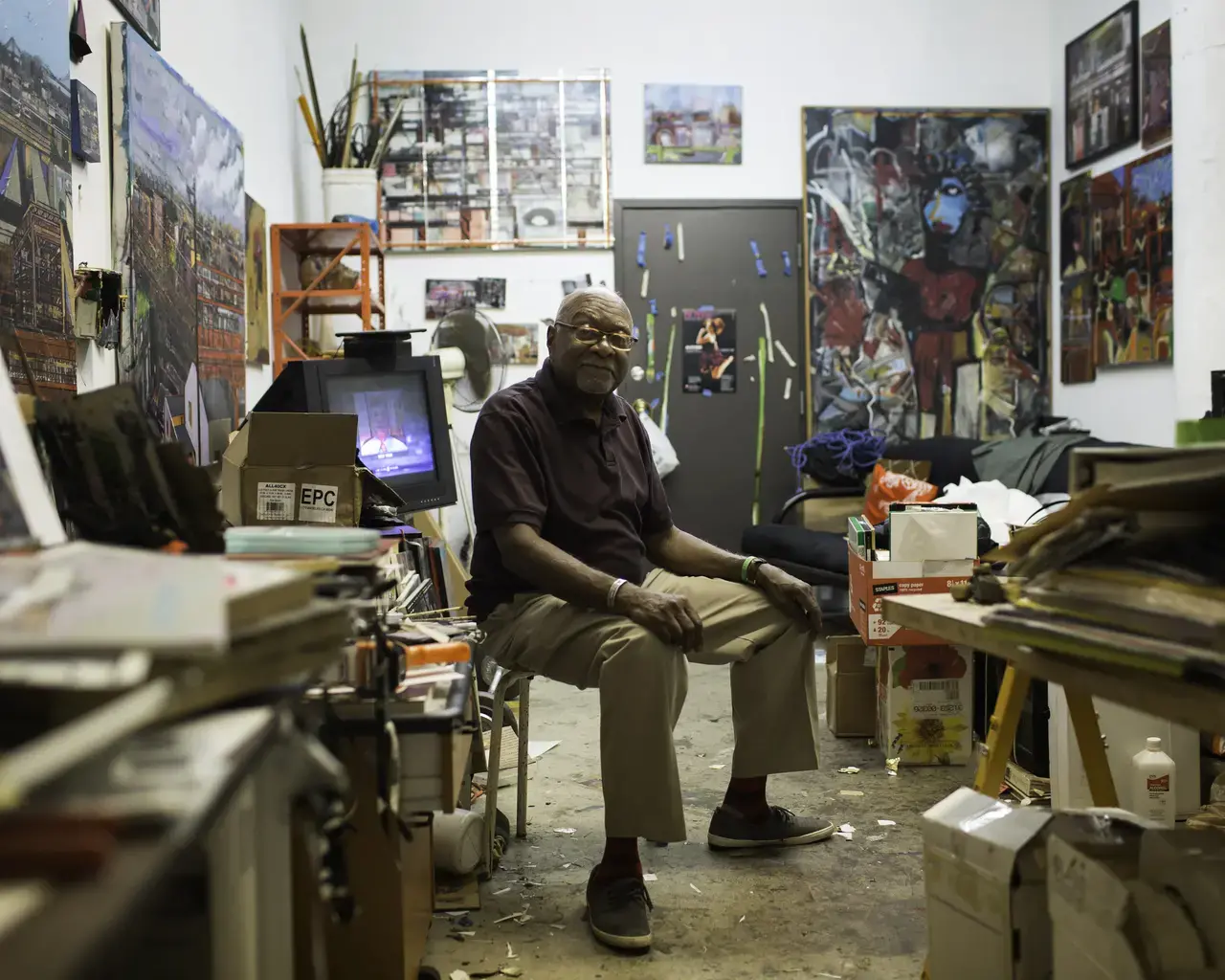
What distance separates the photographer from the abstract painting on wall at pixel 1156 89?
496 centimetres

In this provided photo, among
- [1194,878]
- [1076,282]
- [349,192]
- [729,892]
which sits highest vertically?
[349,192]

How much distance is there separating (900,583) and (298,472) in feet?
5.94

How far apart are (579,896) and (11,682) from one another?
191 centimetres

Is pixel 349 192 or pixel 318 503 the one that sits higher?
pixel 349 192

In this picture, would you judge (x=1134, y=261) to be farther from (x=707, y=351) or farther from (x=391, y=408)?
(x=391, y=408)

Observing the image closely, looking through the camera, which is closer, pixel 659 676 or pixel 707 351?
pixel 659 676

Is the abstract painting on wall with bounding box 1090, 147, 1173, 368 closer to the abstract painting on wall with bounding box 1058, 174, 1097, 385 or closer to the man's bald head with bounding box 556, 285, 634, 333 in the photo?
the abstract painting on wall with bounding box 1058, 174, 1097, 385

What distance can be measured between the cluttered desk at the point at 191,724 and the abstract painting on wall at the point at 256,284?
2419 millimetres

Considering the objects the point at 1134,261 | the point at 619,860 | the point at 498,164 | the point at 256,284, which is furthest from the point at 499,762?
the point at 1134,261

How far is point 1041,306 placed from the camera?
20.3 ft

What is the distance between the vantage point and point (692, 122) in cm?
598

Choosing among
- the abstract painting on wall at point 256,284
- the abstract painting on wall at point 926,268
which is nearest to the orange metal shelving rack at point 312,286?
the abstract painting on wall at point 256,284

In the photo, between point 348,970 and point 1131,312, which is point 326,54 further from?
point 348,970

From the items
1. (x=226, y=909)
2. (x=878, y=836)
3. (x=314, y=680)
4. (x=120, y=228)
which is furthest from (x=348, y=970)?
(x=120, y=228)
